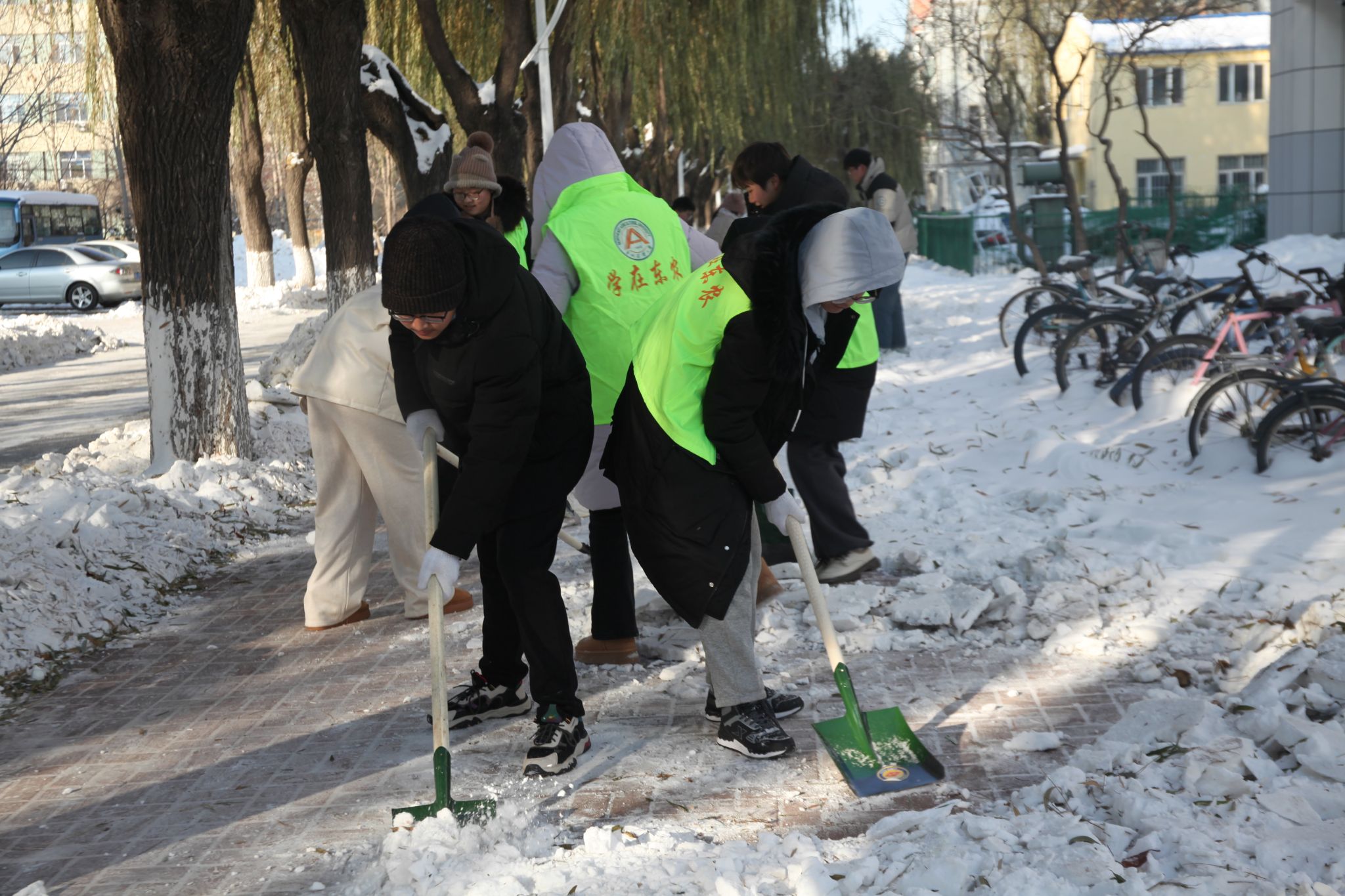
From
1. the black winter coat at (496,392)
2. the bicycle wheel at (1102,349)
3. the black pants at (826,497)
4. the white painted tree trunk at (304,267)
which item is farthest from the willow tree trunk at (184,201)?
the white painted tree trunk at (304,267)

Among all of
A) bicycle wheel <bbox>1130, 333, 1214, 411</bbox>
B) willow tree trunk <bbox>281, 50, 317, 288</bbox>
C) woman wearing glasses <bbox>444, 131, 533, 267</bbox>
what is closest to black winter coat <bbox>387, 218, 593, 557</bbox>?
woman wearing glasses <bbox>444, 131, 533, 267</bbox>

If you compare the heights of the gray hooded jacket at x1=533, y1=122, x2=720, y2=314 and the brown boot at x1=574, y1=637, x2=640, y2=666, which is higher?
the gray hooded jacket at x1=533, y1=122, x2=720, y2=314

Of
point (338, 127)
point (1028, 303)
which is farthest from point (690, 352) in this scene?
point (1028, 303)

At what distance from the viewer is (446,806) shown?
3.86m

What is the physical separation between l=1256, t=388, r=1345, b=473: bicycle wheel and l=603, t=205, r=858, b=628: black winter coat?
4.56m

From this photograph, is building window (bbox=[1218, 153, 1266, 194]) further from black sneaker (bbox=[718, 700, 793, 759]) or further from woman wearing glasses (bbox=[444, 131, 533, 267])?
black sneaker (bbox=[718, 700, 793, 759])

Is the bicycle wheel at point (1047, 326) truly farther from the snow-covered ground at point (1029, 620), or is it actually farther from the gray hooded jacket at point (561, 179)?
the gray hooded jacket at point (561, 179)

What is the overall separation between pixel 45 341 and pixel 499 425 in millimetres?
18919

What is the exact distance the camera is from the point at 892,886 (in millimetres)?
3250

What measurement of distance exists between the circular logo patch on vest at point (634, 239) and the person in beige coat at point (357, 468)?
1.04m

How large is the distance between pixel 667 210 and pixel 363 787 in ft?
8.16

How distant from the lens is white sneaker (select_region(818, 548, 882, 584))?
607cm

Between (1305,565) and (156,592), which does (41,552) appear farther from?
(1305,565)

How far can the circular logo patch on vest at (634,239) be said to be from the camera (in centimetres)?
512
